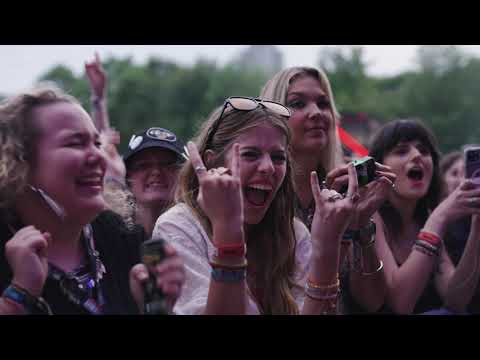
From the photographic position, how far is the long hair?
229 centimetres

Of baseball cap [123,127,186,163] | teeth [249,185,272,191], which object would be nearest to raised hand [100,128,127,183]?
baseball cap [123,127,186,163]

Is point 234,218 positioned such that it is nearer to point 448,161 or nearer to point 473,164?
point 473,164

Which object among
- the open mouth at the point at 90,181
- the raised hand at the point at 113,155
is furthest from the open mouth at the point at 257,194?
the raised hand at the point at 113,155

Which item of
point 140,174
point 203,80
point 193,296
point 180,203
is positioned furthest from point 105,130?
point 203,80

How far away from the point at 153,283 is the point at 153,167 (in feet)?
4.61

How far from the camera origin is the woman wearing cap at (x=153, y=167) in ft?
9.73

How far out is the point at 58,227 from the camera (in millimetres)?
2008

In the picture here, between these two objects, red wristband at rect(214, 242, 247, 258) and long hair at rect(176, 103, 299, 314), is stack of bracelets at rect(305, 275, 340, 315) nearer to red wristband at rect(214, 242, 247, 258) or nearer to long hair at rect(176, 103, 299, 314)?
long hair at rect(176, 103, 299, 314)

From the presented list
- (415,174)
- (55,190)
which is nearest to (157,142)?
(55,190)
